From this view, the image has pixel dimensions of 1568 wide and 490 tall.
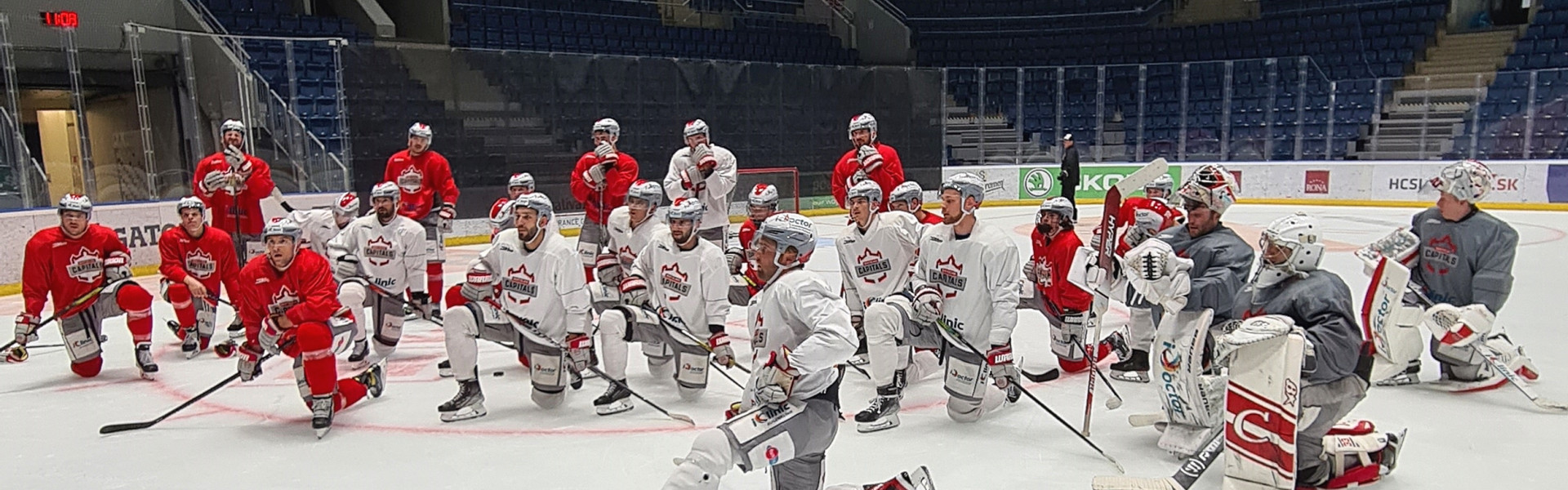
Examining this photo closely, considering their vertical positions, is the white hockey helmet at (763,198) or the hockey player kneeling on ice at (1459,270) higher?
the white hockey helmet at (763,198)

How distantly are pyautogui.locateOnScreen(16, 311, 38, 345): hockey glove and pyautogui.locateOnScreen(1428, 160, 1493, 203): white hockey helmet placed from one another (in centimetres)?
742

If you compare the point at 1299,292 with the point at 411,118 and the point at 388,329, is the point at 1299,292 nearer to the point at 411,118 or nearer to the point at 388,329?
the point at 388,329

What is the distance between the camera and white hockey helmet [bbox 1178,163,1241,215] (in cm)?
407

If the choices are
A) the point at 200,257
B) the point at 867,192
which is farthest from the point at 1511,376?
the point at 200,257

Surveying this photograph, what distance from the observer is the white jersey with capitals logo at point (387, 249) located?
20.2ft

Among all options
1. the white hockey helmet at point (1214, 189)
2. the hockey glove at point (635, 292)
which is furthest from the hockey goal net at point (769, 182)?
the white hockey helmet at point (1214, 189)

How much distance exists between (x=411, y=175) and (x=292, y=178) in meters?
4.57

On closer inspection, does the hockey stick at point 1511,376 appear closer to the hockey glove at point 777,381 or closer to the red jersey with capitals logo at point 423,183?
the hockey glove at point 777,381

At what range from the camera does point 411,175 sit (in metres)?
7.39

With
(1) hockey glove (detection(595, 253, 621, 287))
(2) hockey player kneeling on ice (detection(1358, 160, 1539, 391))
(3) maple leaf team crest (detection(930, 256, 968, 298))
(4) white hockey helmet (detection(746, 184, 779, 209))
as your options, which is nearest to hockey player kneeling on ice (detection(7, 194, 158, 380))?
(1) hockey glove (detection(595, 253, 621, 287))

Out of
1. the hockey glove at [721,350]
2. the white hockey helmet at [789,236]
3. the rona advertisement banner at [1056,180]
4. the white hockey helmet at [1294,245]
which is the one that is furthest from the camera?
the rona advertisement banner at [1056,180]

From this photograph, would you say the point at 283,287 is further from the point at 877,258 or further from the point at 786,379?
the point at 877,258

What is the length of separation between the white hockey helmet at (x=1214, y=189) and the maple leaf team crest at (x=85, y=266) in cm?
587

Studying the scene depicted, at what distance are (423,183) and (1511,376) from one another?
703 cm
